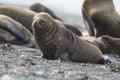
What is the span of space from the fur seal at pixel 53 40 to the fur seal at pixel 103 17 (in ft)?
18.9

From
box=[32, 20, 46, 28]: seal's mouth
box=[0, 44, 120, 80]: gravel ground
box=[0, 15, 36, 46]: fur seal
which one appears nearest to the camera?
box=[0, 44, 120, 80]: gravel ground

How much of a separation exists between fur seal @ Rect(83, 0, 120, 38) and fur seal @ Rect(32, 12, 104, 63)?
5773 mm

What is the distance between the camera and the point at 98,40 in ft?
42.2

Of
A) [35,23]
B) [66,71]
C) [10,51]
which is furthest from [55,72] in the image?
[10,51]

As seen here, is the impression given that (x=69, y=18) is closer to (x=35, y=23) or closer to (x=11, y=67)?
(x=35, y=23)

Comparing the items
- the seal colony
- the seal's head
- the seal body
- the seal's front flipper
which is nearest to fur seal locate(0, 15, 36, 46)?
the seal colony

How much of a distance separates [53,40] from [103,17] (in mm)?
6416

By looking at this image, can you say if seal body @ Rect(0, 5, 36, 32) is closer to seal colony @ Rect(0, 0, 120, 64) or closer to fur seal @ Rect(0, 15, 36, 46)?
seal colony @ Rect(0, 0, 120, 64)

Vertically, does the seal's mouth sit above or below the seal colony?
above

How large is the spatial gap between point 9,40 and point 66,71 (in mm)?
4514

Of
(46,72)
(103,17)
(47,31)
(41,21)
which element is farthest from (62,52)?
(103,17)

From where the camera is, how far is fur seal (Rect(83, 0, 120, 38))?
14961 millimetres

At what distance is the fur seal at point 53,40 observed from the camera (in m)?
8.82

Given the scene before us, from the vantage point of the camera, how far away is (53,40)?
29.2ft
